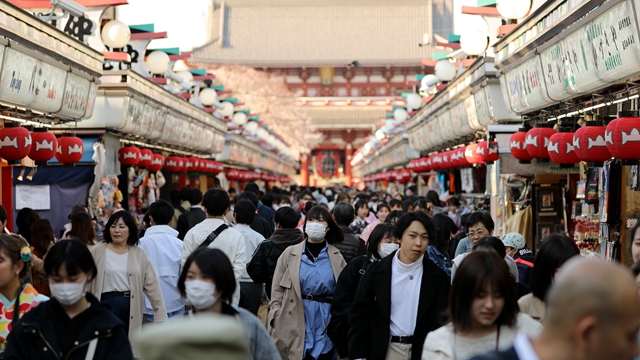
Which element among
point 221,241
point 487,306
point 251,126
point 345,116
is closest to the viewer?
point 487,306

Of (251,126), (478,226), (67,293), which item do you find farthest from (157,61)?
(251,126)

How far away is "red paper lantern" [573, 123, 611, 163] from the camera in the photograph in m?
8.41

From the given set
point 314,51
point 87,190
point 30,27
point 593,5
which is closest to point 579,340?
point 593,5

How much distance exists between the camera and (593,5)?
7.96 m

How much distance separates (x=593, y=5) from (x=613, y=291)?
615 cm

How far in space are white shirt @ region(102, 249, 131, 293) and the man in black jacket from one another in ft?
6.33

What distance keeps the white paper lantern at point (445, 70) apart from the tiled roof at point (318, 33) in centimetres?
4329

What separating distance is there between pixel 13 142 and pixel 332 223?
4.55 meters

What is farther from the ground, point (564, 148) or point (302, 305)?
point (564, 148)

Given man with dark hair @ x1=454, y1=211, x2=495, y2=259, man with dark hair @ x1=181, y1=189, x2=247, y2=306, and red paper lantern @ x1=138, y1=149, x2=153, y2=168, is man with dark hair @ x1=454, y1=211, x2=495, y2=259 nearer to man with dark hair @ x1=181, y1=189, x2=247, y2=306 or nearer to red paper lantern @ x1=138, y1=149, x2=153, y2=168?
man with dark hair @ x1=181, y1=189, x2=247, y2=306

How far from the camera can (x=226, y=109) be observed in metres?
30.2

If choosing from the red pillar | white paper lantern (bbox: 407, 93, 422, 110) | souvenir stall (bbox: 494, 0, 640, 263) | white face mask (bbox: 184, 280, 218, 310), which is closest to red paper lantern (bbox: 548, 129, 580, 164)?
souvenir stall (bbox: 494, 0, 640, 263)

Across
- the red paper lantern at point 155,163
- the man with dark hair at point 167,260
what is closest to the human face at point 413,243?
the man with dark hair at point 167,260

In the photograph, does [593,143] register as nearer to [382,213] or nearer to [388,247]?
[388,247]
